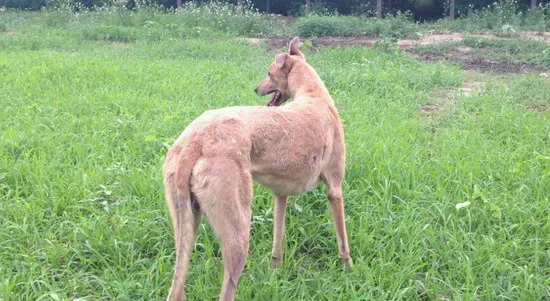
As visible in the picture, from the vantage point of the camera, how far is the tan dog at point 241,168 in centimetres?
216

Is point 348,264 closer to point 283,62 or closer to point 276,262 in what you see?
point 276,262

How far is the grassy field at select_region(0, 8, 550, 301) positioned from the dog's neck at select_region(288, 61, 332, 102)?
0.78 metres

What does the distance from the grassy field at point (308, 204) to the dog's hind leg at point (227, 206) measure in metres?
0.57

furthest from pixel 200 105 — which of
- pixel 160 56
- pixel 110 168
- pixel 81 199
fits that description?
pixel 160 56

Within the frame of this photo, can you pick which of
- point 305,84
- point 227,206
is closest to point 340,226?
point 305,84

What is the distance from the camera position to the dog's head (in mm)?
3625

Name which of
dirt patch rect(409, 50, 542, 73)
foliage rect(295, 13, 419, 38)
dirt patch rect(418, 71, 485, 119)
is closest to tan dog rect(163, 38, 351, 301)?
dirt patch rect(418, 71, 485, 119)

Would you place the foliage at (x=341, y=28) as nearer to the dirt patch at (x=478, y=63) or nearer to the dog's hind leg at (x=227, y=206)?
the dirt patch at (x=478, y=63)

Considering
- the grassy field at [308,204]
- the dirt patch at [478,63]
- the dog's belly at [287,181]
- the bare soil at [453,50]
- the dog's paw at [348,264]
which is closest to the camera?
the dog's belly at [287,181]

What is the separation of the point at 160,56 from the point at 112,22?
574cm

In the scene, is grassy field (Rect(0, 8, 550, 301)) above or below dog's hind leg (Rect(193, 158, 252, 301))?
below

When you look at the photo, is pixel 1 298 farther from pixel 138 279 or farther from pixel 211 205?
pixel 211 205

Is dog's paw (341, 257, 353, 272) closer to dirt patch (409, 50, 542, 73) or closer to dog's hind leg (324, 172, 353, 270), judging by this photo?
dog's hind leg (324, 172, 353, 270)

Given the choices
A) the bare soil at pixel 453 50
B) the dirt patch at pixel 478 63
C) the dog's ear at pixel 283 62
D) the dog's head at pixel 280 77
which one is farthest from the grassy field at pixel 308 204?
the bare soil at pixel 453 50
